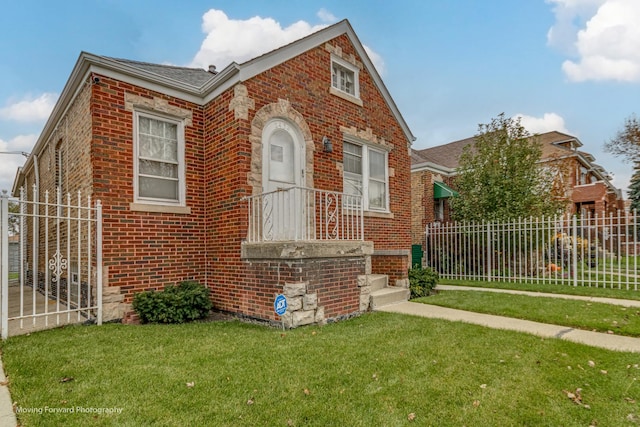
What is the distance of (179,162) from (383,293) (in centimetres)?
498

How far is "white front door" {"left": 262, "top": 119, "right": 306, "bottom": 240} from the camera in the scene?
22.3ft

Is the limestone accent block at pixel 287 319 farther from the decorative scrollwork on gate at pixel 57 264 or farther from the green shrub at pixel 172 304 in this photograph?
the decorative scrollwork on gate at pixel 57 264

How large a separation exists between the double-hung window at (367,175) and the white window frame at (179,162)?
383 cm

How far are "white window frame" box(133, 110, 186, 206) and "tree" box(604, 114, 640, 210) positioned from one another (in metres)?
26.0

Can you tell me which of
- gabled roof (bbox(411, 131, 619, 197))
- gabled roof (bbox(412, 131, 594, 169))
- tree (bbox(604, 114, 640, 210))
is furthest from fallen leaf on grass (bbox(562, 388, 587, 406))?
tree (bbox(604, 114, 640, 210))

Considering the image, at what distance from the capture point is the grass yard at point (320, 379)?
9.06 ft

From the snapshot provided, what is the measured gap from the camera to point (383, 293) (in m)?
7.30

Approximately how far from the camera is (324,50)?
27.5 feet

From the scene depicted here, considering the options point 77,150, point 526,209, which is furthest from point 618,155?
point 77,150

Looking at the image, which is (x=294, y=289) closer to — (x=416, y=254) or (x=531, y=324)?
(x=531, y=324)

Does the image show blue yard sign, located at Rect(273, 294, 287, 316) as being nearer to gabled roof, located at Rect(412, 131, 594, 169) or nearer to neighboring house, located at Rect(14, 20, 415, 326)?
neighboring house, located at Rect(14, 20, 415, 326)

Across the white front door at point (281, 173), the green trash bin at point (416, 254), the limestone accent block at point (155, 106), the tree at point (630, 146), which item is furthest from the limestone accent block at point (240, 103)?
the tree at point (630, 146)

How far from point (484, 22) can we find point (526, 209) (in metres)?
6.53

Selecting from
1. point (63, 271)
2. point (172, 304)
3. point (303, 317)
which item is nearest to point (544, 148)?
point (303, 317)
